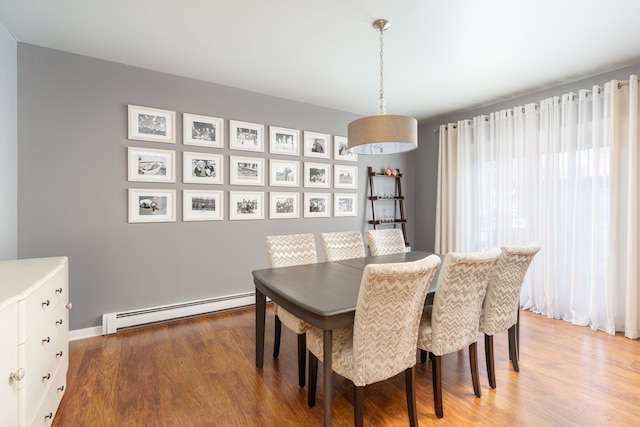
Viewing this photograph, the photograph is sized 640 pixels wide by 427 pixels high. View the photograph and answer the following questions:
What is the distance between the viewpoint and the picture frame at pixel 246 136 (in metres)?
3.52

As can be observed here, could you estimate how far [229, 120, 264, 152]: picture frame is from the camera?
3521 mm

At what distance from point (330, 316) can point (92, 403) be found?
1678mm

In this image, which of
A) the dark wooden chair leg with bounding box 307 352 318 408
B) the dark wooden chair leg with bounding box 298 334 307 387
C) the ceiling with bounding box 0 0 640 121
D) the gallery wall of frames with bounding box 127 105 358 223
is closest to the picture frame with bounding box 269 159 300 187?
the gallery wall of frames with bounding box 127 105 358 223

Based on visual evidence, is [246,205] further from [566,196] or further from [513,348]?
[566,196]

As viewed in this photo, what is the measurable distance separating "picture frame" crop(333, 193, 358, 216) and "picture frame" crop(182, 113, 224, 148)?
176 centimetres

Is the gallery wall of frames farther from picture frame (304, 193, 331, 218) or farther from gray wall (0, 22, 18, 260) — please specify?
gray wall (0, 22, 18, 260)

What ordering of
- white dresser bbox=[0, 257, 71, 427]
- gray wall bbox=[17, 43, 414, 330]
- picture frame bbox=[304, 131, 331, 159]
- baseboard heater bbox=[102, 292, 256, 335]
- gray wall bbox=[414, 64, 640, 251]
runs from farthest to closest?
gray wall bbox=[414, 64, 640, 251] < picture frame bbox=[304, 131, 331, 159] < baseboard heater bbox=[102, 292, 256, 335] < gray wall bbox=[17, 43, 414, 330] < white dresser bbox=[0, 257, 71, 427]

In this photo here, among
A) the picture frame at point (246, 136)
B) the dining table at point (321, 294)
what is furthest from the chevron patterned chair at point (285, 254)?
the picture frame at point (246, 136)

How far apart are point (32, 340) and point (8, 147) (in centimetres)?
189

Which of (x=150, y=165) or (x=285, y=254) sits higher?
(x=150, y=165)

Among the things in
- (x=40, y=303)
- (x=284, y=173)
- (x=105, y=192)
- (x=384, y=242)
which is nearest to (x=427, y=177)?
(x=384, y=242)

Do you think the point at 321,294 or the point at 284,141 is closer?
the point at 321,294

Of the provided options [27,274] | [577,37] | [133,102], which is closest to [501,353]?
[577,37]

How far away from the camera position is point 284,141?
3889 mm
